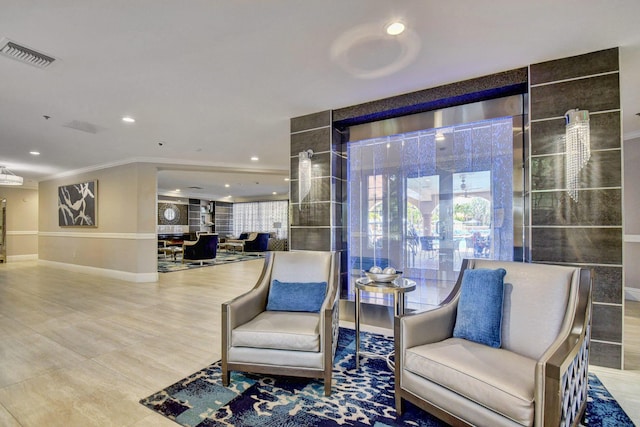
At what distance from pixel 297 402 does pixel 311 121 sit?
3032mm

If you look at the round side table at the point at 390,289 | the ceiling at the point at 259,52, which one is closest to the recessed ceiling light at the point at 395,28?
the ceiling at the point at 259,52

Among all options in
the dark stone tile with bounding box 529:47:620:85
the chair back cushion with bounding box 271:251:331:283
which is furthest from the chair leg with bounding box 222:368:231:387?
the dark stone tile with bounding box 529:47:620:85

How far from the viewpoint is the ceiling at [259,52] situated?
6.31ft

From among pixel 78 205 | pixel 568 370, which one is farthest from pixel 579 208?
pixel 78 205

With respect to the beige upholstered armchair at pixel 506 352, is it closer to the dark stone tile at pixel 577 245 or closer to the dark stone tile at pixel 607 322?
the dark stone tile at pixel 577 245

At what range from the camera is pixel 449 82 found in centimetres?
299

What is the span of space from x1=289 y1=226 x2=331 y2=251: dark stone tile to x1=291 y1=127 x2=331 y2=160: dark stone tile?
3.15ft

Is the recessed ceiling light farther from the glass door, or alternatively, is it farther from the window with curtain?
the window with curtain

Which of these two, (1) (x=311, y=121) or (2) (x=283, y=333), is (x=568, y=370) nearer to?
(2) (x=283, y=333)

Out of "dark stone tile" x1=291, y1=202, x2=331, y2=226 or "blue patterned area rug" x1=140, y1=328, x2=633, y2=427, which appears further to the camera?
"dark stone tile" x1=291, y1=202, x2=331, y2=226

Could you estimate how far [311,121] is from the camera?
→ 3832 millimetres

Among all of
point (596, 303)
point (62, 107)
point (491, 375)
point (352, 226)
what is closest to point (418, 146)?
point (352, 226)

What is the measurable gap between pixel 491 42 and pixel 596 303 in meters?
2.19

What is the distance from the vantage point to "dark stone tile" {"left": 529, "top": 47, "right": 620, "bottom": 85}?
7.84ft
